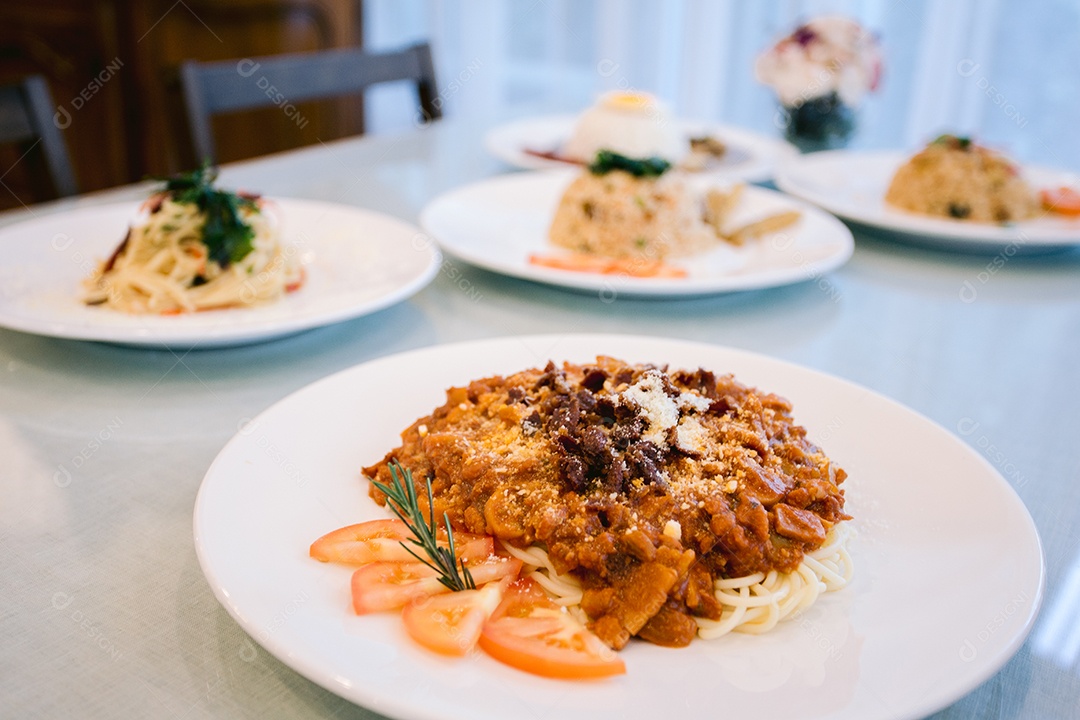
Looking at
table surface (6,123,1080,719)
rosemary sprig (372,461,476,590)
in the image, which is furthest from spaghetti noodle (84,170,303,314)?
rosemary sprig (372,461,476,590)

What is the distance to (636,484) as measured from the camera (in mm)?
1184

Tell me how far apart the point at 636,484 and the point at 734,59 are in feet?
17.9

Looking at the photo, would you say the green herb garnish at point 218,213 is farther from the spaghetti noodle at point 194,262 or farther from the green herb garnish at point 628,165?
the green herb garnish at point 628,165

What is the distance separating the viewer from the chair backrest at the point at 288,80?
322 cm

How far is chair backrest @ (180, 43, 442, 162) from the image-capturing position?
3225 millimetres

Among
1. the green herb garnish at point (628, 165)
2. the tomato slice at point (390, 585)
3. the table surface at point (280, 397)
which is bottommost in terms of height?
the table surface at point (280, 397)

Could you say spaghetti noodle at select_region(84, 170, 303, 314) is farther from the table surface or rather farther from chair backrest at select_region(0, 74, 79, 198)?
chair backrest at select_region(0, 74, 79, 198)

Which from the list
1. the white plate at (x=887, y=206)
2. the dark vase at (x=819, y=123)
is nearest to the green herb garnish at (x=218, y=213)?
the white plate at (x=887, y=206)

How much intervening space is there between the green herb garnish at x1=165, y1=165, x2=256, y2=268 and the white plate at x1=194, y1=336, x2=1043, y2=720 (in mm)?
785

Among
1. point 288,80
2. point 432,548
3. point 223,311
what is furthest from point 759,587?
point 288,80

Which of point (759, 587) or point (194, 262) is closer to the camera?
point (759, 587)

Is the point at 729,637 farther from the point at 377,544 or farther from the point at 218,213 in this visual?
the point at 218,213

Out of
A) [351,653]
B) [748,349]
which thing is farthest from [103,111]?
[351,653]

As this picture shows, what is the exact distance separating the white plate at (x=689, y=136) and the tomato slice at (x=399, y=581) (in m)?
2.34
